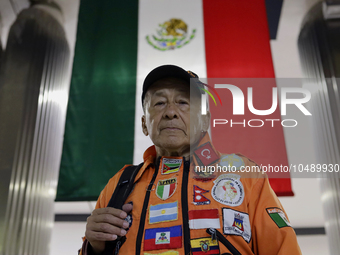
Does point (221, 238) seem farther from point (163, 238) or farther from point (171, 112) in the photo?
point (171, 112)

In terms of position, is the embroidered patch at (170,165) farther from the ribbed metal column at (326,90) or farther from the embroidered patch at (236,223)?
the ribbed metal column at (326,90)

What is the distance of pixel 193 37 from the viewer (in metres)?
2.38

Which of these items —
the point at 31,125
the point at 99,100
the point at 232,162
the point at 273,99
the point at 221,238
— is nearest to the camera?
the point at 221,238

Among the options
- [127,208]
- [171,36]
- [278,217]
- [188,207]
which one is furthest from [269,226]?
[171,36]

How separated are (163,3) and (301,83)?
53.9 inches

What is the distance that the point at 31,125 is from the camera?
2.31m

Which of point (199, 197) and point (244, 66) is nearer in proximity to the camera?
point (199, 197)

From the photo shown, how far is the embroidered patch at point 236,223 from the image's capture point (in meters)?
0.89

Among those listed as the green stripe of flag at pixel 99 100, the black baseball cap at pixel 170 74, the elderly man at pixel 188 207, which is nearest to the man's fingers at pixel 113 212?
the elderly man at pixel 188 207

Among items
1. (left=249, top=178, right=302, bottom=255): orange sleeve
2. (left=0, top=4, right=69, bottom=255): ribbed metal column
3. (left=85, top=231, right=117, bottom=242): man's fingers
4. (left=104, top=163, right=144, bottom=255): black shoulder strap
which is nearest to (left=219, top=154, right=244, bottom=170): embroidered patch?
(left=249, top=178, right=302, bottom=255): orange sleeve

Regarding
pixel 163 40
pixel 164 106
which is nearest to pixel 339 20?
pixel 163 40

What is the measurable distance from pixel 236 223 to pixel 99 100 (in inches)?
62.1

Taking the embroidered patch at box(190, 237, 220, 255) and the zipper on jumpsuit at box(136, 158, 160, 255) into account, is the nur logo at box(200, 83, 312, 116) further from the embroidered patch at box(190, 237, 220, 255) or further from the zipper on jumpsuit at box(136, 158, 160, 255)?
the embroidered patch at box(190, 237, 220, 255)

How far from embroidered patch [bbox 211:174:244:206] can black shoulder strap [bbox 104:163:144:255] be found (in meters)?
0.31
